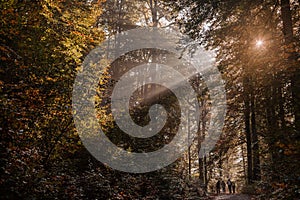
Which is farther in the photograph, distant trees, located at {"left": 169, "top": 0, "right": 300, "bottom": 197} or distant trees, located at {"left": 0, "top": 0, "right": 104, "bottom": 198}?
distant trees, located at {"left": 169, "top": 0, "right": 300, "bottom": 197}

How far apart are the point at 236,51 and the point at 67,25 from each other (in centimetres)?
654

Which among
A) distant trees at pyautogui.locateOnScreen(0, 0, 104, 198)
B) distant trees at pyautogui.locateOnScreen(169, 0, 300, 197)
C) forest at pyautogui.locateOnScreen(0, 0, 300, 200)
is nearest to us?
distant trees at pyautogui.locateOnScreen(0, 0, 104, 198)

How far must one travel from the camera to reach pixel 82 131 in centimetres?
1191

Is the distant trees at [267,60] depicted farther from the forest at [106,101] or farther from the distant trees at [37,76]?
the distant trees at [37,76]

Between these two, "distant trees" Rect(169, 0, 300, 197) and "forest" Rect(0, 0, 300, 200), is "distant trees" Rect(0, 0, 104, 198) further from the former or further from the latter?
"distant trees" Rect(169, 0, 300, 197)

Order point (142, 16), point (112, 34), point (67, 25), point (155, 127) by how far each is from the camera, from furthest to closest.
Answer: point (142, 16), point (112, 34), point (155, 127), point (67, 25)

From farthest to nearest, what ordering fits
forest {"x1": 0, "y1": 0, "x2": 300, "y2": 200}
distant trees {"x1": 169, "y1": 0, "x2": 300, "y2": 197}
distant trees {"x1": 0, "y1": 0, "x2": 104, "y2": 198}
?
distant trees {"x1": 169, "y1": 0, "x2": 300, "y2": 197} < forest {"x1": 0, "y1": 0, "x2": 300, "y2": 200} < distant trees {"x1": 0, "y1": 0, "x2": 104, "y2": 198}

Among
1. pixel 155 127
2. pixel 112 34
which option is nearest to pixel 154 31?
pixel 112 34

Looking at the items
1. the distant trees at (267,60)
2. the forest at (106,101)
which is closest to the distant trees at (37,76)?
the forest at (106,101)

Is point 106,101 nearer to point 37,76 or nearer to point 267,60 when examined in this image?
point 37,76

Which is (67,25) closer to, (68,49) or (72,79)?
(68,49)

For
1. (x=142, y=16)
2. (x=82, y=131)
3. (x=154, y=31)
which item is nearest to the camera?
(x=82, y=131)

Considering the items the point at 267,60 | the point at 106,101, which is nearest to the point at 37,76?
the point at 267,60

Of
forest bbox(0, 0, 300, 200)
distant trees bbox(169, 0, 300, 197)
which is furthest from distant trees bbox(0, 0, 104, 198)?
distant trees bbox(169, 0, 300, 197)
